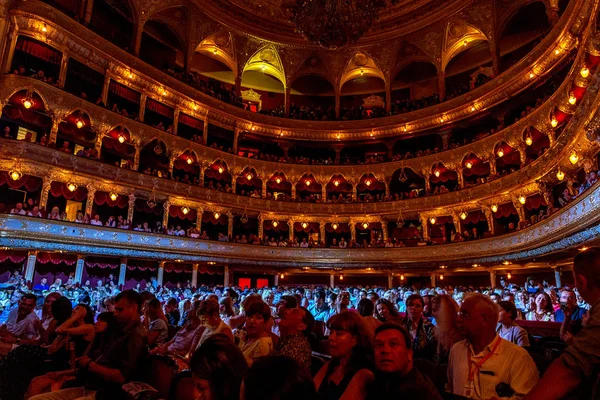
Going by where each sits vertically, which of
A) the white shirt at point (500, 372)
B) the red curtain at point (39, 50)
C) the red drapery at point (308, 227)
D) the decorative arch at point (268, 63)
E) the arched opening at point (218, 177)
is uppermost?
the decorative arch at point (268, 63)

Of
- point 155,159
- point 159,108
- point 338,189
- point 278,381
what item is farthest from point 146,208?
point 278,381

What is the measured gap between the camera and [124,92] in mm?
19891

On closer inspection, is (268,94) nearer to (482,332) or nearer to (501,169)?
(501,169)

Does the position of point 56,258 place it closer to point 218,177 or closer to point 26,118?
point 26,118

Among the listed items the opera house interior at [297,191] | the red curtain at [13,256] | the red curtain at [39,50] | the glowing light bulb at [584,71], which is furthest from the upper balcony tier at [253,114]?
the red curtain at [13,256]

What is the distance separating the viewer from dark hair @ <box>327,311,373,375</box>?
2.38 metres

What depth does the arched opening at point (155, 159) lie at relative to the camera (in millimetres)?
20656

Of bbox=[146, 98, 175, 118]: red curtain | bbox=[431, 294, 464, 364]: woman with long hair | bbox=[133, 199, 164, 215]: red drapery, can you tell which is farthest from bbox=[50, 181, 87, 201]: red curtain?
bbox=[431, 294, 464, 364]: woman with long hair

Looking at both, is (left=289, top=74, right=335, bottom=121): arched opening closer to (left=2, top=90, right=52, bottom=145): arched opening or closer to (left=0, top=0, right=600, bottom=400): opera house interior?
A: (left=0, top=0, right=600, bottom=400): opera house interior

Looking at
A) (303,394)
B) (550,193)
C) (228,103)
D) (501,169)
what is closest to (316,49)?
(228,103)

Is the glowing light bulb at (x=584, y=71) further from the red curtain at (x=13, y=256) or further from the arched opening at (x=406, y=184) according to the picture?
the red curtain at (x=13, y=256)

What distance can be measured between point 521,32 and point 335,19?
17.9m

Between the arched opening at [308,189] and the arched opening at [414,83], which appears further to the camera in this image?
the arched opening at [414,83]

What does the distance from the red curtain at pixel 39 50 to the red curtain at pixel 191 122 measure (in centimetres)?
695
